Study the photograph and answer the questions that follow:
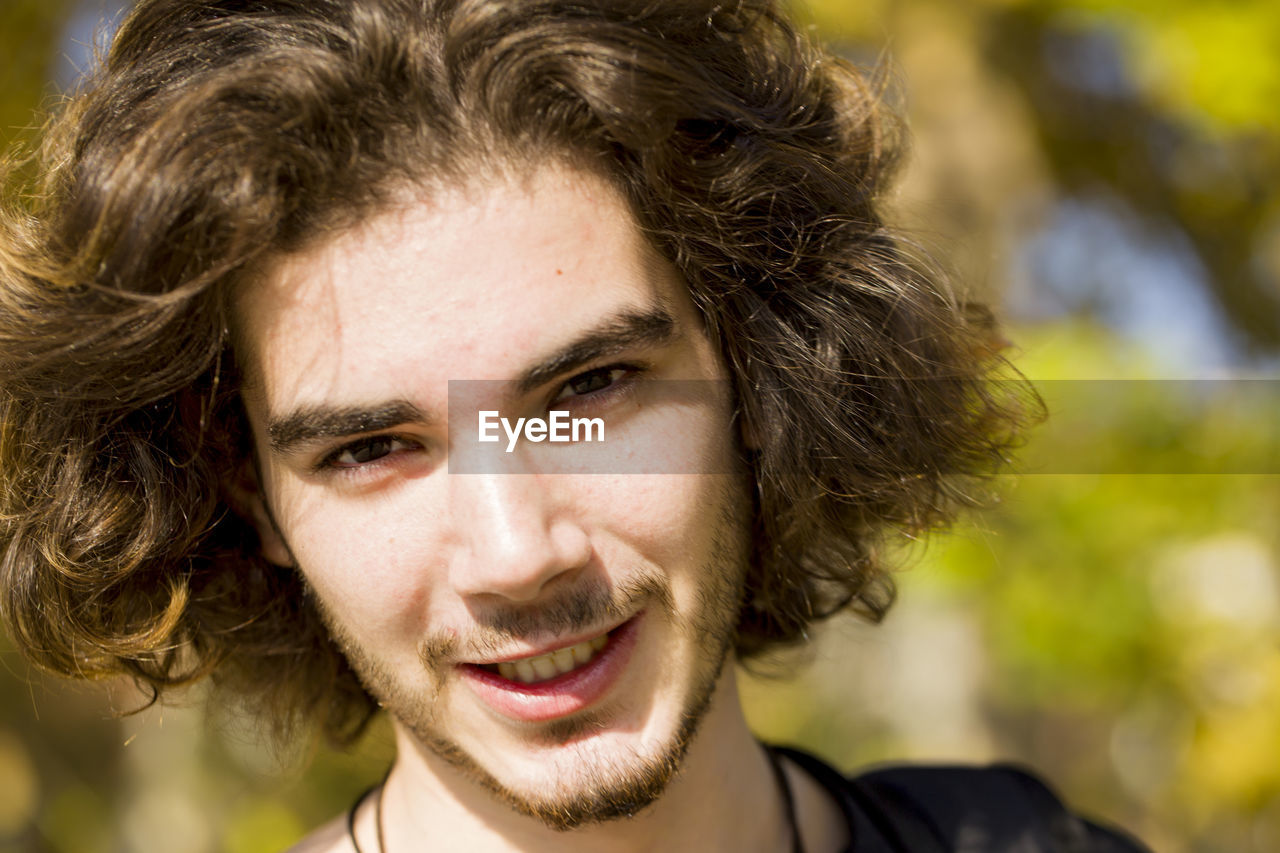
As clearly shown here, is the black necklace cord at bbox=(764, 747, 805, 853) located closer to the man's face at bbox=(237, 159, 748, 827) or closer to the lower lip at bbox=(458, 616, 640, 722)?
the man's face at bbox=(237, 159, 748, 827)

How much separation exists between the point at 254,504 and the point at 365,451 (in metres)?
0.52

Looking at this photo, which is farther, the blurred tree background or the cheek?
the blurred tree background

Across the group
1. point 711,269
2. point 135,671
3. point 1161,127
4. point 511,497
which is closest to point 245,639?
point 135,671

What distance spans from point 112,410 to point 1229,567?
12.3 ft

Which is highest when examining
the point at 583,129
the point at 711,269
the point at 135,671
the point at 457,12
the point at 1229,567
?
the point at 457,12

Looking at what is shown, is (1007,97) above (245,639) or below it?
above

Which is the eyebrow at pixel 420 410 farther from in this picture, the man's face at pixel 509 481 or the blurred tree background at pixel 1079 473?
the blurred tree background at pixel 1079 473

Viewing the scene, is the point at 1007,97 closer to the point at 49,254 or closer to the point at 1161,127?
the point at 1161,127

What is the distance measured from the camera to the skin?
1668 millimetres

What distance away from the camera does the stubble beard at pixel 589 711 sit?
68.7 inches

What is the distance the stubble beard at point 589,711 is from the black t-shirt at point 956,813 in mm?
642

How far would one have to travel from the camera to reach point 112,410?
1.97 metres

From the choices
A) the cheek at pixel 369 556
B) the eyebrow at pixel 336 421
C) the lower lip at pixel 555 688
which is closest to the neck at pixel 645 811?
the lower lip at pixel 555 688

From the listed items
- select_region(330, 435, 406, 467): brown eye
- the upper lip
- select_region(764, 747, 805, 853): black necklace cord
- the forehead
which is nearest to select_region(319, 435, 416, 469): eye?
select_region(330, 435, 406, 467): brown eye
